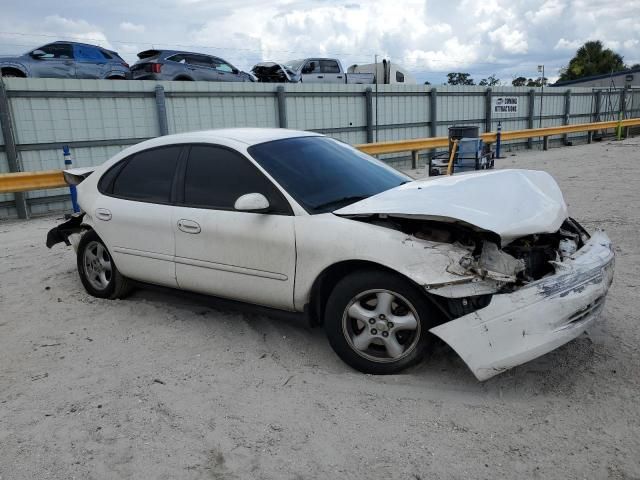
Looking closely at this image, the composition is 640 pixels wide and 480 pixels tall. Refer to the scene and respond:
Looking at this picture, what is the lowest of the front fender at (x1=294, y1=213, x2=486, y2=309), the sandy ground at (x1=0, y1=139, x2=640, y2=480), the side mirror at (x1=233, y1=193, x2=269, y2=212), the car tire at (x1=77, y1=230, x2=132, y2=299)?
the sandy ground at (x1=0, y1=139, x2=640, y2=480)

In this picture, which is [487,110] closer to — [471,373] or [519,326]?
[471,373]

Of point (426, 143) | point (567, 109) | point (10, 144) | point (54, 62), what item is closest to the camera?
point (10, 144)

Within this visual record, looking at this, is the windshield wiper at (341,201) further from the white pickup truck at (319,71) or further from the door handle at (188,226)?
the white pickup truck at (319,71)

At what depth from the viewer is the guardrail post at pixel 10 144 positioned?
9698 mm

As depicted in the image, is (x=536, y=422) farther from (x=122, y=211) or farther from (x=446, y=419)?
(x=122, y=211)

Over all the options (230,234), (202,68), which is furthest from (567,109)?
(230,234)

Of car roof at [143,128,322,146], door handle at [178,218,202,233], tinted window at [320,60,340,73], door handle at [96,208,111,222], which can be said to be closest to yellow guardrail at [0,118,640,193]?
door handle at [96,208,111,222]

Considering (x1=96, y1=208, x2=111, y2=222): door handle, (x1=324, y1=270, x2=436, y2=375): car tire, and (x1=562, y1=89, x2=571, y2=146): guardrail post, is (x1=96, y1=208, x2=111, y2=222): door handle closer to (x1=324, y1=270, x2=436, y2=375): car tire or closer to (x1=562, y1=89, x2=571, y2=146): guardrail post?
(x1=324, y1=270, x2=436, y2=375): car tire

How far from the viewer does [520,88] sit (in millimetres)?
22625

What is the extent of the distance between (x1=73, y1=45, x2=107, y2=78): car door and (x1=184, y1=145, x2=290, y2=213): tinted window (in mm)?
11958

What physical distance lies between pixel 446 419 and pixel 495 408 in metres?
0.30

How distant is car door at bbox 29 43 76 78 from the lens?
13562 mm

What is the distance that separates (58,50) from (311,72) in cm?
1005

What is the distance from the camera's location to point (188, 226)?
158 inches
